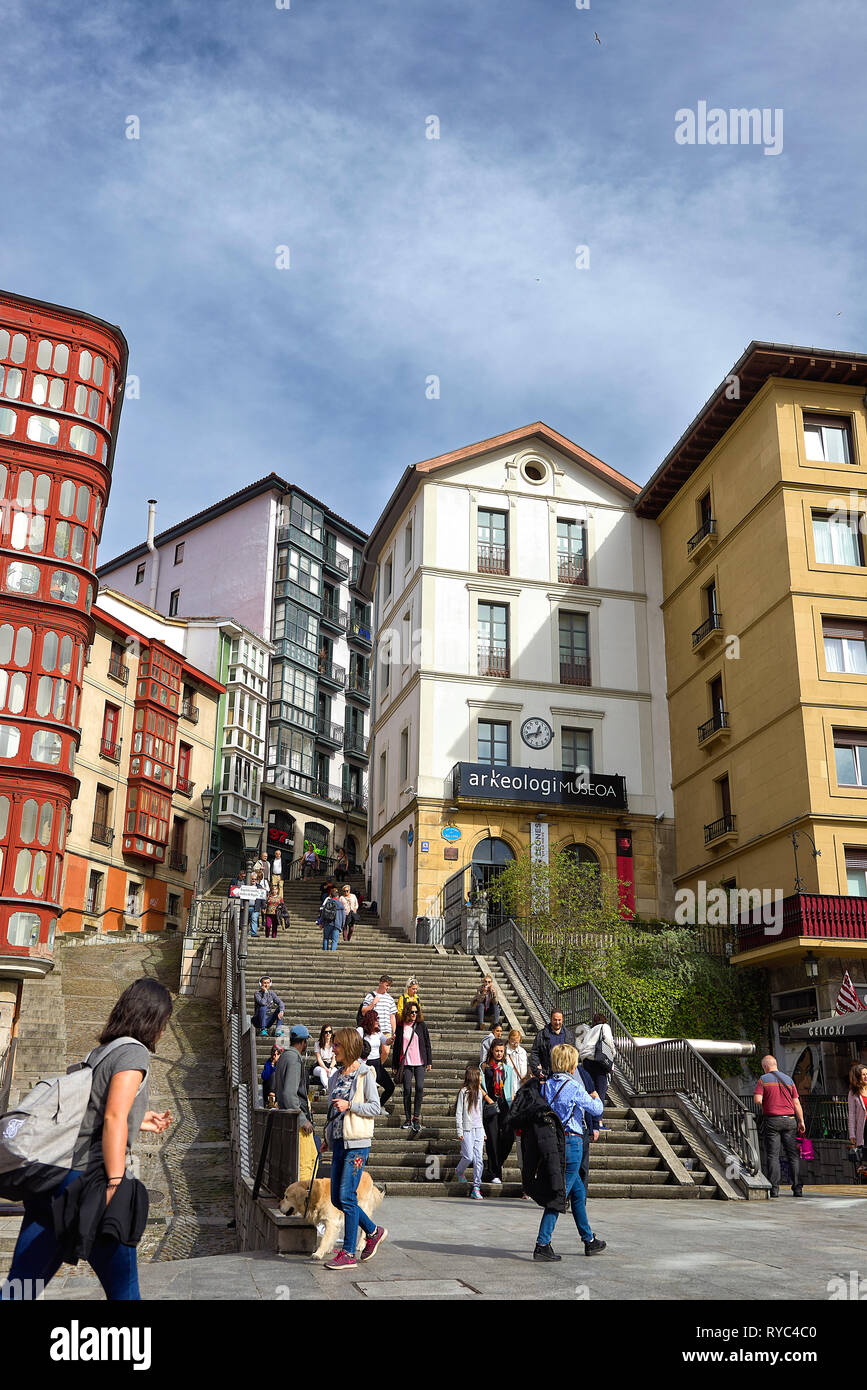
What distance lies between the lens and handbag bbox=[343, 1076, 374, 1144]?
338 inches

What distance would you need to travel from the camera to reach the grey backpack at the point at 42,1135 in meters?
4.55

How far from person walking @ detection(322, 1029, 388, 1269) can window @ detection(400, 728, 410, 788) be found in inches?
1048

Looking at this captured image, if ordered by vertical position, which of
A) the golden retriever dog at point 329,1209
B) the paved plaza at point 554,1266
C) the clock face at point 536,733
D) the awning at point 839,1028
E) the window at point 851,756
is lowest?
the paved plaza at point 554,1266

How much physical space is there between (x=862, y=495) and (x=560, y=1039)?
19.7 m

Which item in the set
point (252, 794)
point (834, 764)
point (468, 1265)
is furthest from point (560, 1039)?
point (252, 794)

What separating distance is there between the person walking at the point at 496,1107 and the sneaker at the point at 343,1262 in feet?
19.3

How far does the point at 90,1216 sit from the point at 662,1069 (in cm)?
1468

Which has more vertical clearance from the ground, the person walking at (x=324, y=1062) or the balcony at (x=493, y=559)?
the balcony at (x=493, y=559)

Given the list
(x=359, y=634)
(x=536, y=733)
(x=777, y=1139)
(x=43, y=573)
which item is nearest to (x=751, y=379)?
(x=536, y=733)

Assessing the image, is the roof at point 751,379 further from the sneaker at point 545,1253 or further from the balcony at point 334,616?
the balcony at point 334,616

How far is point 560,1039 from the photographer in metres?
14.8

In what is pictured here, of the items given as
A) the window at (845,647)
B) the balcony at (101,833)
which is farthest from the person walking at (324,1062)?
the balcony at (101,833)

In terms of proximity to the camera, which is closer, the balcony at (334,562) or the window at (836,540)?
the window at (836,540)

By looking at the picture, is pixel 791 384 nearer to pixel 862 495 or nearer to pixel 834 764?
pixel 862 495
